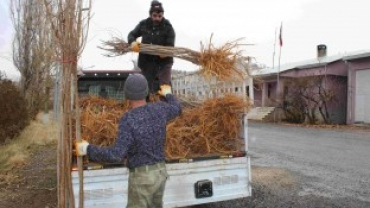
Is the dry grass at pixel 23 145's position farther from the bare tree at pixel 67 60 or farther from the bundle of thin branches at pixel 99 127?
the bare tree at pixel 67 60

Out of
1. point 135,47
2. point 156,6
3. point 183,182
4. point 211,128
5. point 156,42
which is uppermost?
point 156,6

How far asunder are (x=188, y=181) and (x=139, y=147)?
1345mm

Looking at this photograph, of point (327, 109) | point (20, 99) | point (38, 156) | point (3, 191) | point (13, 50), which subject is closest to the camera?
point (3, 191)

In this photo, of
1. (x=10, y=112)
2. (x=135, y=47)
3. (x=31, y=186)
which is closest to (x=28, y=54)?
(x=10, y=112)

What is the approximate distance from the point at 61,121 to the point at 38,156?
6.58m

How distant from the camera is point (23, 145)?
10.7m

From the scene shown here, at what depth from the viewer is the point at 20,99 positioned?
38.7 ft

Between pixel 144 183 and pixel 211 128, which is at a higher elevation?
pixel 211 128

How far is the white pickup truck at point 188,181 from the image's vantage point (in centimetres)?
388

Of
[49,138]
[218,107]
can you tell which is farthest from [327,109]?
[218,107]

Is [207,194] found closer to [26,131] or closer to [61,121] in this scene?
[61,121]

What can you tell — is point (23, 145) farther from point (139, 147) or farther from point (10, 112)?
point (139, 147)

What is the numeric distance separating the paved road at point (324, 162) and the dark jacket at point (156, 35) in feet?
9.61

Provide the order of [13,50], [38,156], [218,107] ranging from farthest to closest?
[13,50] < [38,156] < [218,107]
